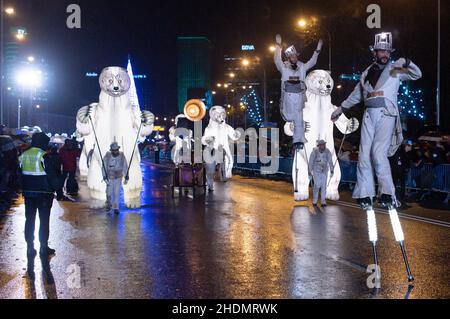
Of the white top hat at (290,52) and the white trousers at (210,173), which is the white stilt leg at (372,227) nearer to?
the white top hat at (290,52)

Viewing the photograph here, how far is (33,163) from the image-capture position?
879 centimetres

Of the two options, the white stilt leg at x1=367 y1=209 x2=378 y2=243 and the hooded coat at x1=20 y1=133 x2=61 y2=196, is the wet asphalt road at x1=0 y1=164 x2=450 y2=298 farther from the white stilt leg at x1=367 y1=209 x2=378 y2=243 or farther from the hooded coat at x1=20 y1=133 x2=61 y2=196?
the hooded coat at x1=20 y1=133 x2=61 y2=196

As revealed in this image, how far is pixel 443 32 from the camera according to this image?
25328 millimetres

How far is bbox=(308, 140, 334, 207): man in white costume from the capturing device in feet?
53.0

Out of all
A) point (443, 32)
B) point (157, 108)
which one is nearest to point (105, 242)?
point (443, 32)

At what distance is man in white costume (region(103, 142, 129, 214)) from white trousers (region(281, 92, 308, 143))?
13.1 feet

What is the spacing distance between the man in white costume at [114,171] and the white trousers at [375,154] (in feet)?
26.7

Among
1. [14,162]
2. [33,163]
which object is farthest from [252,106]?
[33,163]

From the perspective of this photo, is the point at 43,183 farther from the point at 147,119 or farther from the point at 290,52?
the point at 147,119

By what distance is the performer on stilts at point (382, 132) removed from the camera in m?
7.41

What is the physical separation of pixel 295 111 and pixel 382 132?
634 cm

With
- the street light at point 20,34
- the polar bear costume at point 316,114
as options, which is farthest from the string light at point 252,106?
the polar bear costume at point 316,114

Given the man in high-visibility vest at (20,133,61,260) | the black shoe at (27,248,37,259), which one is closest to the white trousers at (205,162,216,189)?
the man in high-visibility vest at (20,133,61,260)
